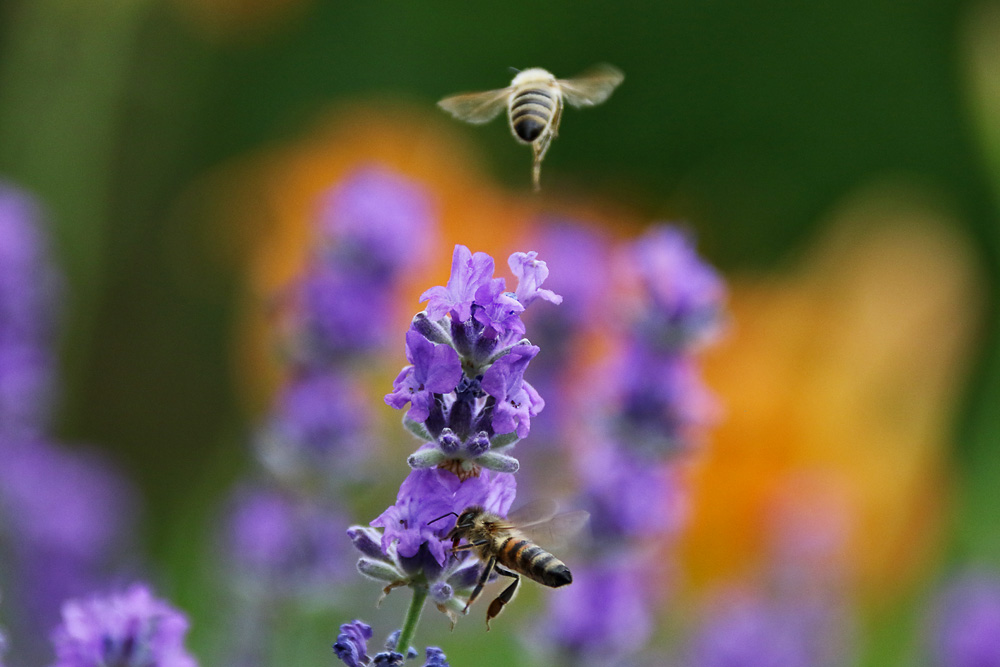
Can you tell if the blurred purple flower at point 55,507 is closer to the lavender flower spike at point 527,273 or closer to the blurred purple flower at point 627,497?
the blurred purple flower at point 627,497

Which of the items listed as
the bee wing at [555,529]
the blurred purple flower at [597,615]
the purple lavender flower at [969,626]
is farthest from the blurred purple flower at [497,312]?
the purple lavender flower at [969,626]

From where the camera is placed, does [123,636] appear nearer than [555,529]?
Yes

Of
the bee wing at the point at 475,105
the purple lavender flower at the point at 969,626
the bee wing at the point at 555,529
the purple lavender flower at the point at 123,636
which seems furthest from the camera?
the purple lavender flower at the point at 969,626

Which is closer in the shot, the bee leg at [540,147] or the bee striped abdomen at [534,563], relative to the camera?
the bee striped abdomen at [534,563]

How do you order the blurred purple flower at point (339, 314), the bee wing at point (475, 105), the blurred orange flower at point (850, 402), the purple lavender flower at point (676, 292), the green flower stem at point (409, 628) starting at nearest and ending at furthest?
the green flower stem at point (409, 628)
the bee wing at point (475, 105)
the purple lavender flower at point (676, 292)
the blurred purple flower at point (339, 314)
the blurred orange flower at point (850, 402)

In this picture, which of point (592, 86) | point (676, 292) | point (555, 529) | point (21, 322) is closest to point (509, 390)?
point (555, 529)

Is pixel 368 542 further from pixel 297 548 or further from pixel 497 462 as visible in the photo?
pixel 297 548

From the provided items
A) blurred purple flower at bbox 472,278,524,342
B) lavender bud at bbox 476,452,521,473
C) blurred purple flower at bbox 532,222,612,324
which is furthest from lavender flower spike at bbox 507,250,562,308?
blurred purple flower at bbox 532,222,612,324

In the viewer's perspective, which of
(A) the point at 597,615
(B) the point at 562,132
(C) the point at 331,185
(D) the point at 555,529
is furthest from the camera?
(B) the point at 562,132
